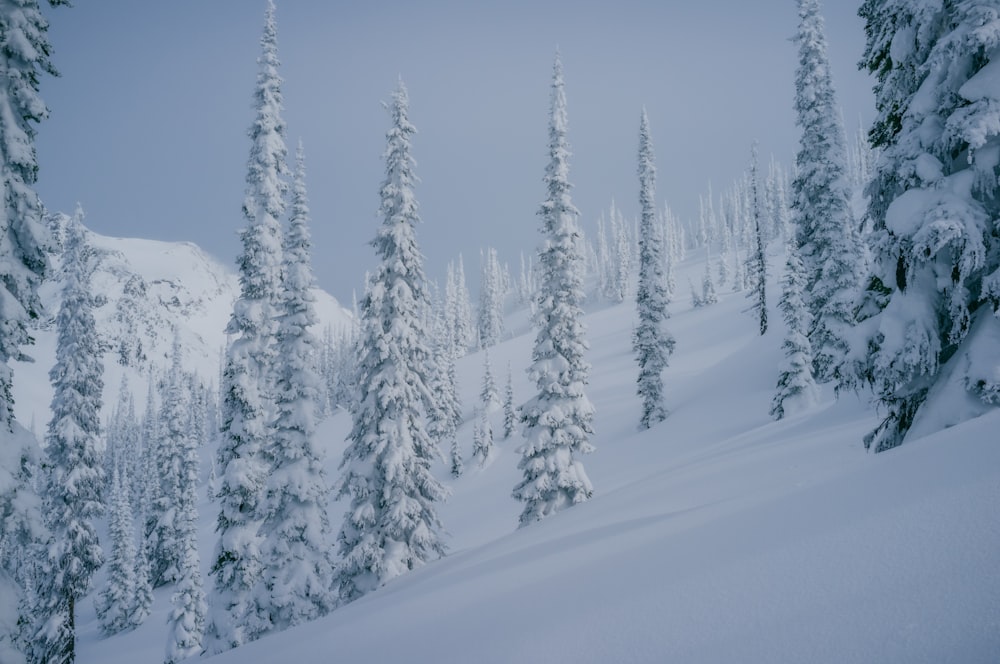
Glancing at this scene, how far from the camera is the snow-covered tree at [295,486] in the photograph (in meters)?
17.6

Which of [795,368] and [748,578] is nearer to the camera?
[748,578]

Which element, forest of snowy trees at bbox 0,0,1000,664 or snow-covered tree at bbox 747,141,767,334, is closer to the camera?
forest of snowy trees at bbox 0,0,1000,664

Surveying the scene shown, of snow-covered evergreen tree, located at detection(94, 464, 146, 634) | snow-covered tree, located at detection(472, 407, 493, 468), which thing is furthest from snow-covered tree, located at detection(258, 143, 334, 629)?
snow-covered evergreen tree, located at detection(94, 464, 146, 634)

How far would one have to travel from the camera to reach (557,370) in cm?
2008

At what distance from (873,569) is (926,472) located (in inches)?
61.3

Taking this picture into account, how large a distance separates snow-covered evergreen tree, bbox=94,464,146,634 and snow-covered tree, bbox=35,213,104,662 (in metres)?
27.2

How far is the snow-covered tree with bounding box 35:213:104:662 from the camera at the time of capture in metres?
23.5

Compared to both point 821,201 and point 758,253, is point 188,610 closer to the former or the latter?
point 821,201

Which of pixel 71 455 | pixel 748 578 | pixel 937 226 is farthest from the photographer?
pixel 71 455

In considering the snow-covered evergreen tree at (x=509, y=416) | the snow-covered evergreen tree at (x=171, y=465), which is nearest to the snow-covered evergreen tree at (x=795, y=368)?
the snow-covered evergreen tree at (x=509, y=416)

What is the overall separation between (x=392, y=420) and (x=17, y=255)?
1158 cm

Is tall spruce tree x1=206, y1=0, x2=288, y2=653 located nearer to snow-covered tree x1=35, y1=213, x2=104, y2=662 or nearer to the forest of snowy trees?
the forest of snowy trees

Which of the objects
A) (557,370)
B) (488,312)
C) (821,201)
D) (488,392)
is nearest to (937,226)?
(557,370)

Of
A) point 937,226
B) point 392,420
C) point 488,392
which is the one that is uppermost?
point 937,226
